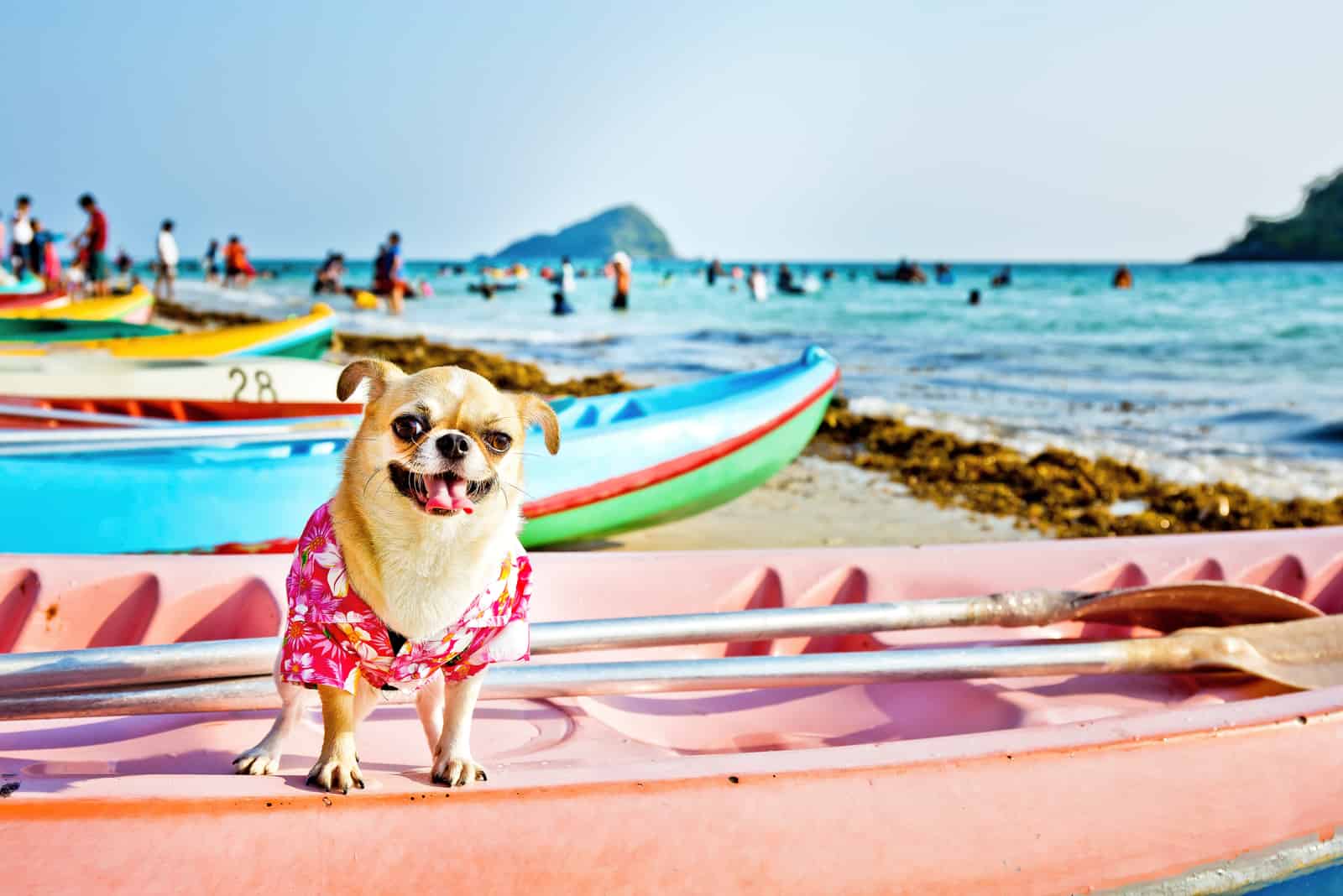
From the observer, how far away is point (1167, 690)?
324 centimetres

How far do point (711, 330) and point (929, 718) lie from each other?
19.0m

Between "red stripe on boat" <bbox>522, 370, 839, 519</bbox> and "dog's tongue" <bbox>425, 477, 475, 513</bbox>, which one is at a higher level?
"dog's tongue" <bbox>425, 477, 475, 513</bbox>

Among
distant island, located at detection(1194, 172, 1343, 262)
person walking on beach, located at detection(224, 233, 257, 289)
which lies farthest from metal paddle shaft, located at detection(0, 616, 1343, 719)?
distant island, located at detection(1194, 172, 1343, 262)

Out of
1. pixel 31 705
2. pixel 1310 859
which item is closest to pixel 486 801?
pixel 31 705

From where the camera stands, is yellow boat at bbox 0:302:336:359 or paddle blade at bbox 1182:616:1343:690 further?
yellow boat at bbox 0:302:336:359

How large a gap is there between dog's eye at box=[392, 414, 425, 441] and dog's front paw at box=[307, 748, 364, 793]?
573 millimetres

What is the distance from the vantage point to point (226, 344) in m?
8.79

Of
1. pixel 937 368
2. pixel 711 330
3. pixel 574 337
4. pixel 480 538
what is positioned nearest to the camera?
pixel 480 538

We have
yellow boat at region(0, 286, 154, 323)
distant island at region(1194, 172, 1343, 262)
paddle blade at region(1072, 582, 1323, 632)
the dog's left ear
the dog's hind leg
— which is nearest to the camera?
the dog's left ear

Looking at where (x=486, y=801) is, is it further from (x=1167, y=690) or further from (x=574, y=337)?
(x=574, y=337)

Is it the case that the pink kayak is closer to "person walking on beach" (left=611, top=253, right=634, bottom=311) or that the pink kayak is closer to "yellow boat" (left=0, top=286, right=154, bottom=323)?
"yellow boat" (left=0, top=286, right=154, bottom=323)

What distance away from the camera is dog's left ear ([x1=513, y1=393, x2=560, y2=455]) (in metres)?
1.84

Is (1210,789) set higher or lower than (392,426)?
lower

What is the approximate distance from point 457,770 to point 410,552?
0.41 metres
